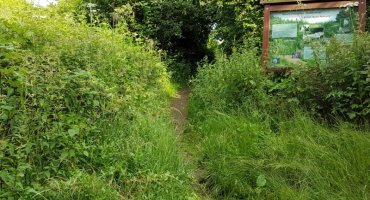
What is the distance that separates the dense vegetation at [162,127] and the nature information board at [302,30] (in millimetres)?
337

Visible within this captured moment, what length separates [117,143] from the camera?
3.22m

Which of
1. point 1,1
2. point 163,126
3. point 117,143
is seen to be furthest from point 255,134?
point 1,1

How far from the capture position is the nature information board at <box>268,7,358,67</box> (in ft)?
17.0

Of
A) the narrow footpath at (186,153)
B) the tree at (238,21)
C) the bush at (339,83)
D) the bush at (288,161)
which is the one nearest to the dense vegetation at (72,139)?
the narrow footpath at (186,153)

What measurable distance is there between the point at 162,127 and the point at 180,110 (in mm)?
3041

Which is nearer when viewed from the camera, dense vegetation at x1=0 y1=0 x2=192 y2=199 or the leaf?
dense vegetation at x1=0 y1=0 x2=192 y2=199

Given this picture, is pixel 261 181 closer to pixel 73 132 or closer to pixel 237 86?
pixel 73 132

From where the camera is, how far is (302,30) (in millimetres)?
5383

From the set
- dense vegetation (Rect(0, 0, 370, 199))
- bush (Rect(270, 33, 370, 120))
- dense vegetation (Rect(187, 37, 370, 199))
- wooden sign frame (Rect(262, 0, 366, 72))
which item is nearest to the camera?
dense vegetation (Rect(0, 0, 370, 199))

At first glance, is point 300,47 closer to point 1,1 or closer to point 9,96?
point 9,96

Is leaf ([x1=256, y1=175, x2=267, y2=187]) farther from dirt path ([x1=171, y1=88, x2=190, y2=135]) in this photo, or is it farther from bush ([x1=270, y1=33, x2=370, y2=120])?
dirt path ([x1=171, y1=88, x2=190, y2=135])

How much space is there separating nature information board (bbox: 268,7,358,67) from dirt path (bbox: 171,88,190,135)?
1.71 meters

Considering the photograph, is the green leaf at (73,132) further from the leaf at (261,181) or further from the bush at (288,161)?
the leaf at (261,181)

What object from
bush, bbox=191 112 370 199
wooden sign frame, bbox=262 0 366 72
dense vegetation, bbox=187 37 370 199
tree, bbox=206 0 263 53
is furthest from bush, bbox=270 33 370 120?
tree, bbox=206 0 263 53
